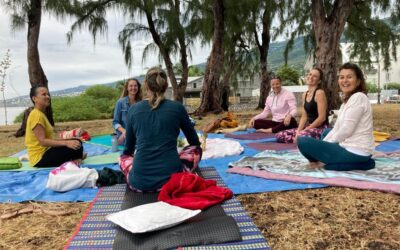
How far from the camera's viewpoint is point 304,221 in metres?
2.14

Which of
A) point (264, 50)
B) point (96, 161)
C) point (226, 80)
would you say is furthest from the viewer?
point (226, 80)

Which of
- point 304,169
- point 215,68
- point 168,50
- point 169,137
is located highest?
point 168,50

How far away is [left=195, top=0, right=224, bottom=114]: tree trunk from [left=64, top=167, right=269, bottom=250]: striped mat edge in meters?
8.52

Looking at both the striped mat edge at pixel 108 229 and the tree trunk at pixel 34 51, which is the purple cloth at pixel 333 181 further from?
the tree trunk at pixel 34 51

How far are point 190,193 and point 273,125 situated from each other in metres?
3.83

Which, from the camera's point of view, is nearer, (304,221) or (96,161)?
(304,221)

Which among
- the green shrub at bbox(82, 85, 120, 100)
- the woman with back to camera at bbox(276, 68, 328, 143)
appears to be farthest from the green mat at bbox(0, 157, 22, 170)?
the green shrub at bbox(82, 85, 120, 100)

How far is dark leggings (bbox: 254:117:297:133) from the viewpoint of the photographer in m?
5.42

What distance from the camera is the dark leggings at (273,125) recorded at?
17.8 ft

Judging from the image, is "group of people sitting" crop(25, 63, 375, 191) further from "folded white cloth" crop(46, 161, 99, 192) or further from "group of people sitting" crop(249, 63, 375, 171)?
"folded white cloth" crop(46, 161, 99, 192)

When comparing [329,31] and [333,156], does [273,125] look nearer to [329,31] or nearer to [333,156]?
[333,156]

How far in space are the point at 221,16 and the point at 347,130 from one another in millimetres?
8514

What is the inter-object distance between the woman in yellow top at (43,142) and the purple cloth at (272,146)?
7.09 feet

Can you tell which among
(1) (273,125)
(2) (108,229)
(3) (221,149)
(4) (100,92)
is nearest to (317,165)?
(3) (221,149)
